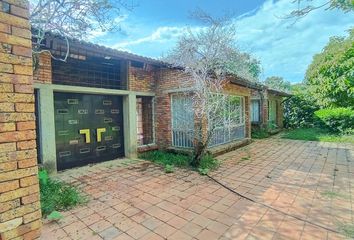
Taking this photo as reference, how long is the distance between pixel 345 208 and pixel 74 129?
22.0ft

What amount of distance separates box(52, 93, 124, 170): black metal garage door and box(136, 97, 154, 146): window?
0.96 meters

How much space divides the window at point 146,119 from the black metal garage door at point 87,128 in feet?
3.15

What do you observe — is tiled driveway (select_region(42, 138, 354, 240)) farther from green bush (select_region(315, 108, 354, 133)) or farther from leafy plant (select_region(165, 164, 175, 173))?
green bush (select_region(315, 108, 354, 133))

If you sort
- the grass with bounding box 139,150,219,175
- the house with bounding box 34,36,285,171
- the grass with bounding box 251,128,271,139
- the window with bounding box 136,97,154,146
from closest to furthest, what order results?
the house with bounding box 34,36,285,171, the grass with bounding box 139,150,219,175, the window with bounding box 136,97,154,146, the grass with bounding box 251,128,271,139

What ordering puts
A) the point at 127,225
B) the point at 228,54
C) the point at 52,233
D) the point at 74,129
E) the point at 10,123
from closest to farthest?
the point at 10,123
the point at 52,233
the point at 127,225
the point at 74,129
the point at 228,54

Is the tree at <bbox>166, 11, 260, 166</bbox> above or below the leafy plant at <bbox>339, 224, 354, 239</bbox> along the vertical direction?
above

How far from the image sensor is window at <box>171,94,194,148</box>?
792cm

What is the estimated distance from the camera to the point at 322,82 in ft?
49.3

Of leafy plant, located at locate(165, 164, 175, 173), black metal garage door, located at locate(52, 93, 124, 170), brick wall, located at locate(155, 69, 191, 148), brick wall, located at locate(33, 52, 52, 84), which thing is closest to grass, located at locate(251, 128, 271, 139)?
brick wall, located at locate(155, 69, 191, 148)

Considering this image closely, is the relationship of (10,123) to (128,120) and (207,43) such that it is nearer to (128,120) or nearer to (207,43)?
(128,120)

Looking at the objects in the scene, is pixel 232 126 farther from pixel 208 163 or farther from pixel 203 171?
pixel 203 171

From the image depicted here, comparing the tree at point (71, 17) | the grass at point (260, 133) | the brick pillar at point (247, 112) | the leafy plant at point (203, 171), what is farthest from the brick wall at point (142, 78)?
the grass at point (260, 133)

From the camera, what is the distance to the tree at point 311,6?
3.95m

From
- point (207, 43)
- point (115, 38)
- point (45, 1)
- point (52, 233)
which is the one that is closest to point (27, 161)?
point (52, 233)
